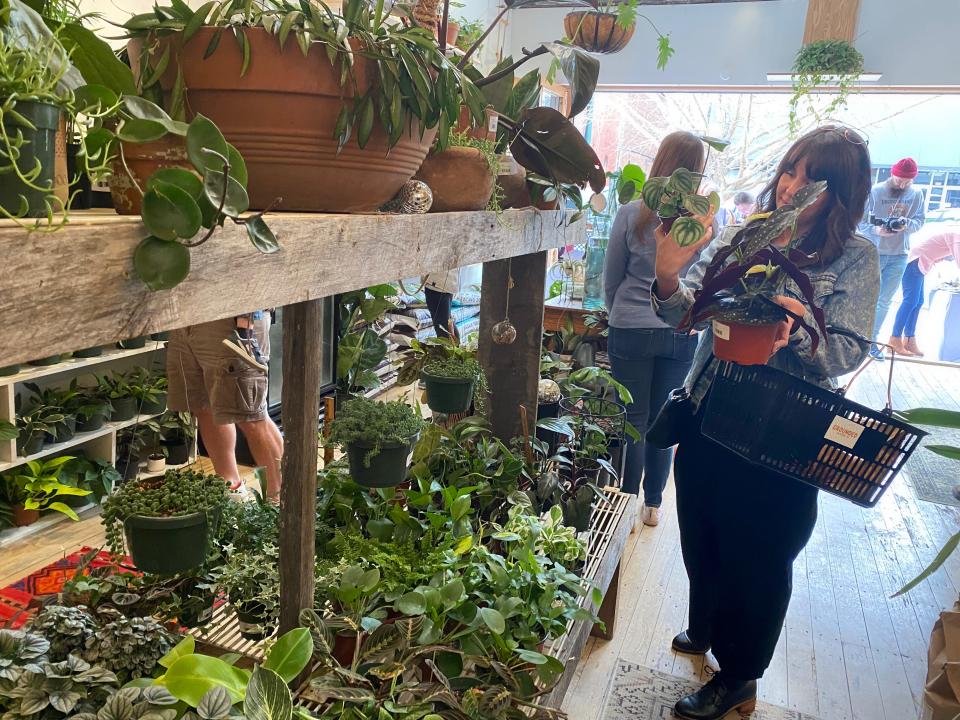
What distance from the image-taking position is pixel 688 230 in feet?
5.89

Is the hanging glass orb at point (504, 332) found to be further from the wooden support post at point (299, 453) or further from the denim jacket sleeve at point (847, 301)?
the wooden support post at point (299, 453)

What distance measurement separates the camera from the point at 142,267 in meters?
0.60

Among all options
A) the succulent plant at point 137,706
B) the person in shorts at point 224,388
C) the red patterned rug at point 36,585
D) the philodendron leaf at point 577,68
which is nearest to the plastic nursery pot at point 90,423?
the person in shorts at point 224,388

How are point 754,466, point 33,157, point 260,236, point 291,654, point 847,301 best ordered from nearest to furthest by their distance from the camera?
point 33,157 < point 260,236 < point 291,654 < point 847,301 < point 754,466

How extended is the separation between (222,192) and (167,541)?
0.86 meters

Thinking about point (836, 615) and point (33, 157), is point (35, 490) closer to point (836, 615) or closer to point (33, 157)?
point (33, 157)

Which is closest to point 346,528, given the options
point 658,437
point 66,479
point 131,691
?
point 131,691

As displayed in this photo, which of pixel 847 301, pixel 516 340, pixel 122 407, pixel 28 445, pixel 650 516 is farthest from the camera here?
pixel 650 516

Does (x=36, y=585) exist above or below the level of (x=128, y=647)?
below

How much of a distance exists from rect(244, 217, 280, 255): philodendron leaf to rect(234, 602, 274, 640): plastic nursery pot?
0.96 meters

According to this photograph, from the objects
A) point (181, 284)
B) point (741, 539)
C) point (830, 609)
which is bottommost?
point (830, 609)

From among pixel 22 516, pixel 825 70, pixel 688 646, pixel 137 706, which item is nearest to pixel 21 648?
pixel 137 706

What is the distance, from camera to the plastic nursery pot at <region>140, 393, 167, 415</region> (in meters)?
3.46

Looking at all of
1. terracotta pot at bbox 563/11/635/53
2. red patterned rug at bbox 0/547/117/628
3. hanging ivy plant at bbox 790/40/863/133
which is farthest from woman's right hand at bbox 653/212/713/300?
hanging ivy plant at bbox 790/40/863/133
